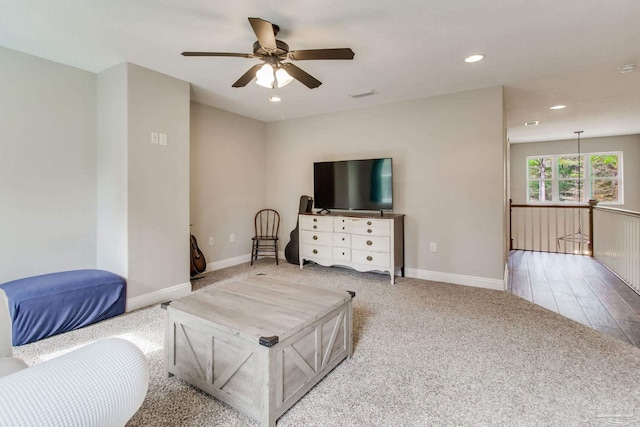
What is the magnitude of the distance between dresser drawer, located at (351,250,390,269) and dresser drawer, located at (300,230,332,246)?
41 cm

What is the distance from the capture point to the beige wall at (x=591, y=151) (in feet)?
21.4

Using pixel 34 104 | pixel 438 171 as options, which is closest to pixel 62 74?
pixel 34 104

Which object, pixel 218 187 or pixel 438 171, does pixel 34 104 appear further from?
pixel 438 171

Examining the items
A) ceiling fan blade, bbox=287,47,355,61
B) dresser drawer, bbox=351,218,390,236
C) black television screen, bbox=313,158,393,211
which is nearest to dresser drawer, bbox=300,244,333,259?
dresser drawer, bbox=351,218,390,236

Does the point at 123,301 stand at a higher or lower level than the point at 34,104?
lower

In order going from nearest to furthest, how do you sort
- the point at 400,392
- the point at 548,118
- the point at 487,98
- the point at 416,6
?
the point at 400,392 < the point at 416,6 < the point at 487,98 < the point at 548,118

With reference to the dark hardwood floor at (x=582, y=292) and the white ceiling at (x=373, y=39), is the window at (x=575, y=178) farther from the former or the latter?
the white ceiling at (x=373, y=39)

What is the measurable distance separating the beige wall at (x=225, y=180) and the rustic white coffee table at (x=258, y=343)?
2541mm

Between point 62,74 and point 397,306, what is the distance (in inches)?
155

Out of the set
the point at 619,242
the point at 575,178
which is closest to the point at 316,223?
the point at 619,242

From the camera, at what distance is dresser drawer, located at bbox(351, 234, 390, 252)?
12.5 feet

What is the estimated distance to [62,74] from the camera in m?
2.93

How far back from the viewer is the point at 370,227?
3.90 meters

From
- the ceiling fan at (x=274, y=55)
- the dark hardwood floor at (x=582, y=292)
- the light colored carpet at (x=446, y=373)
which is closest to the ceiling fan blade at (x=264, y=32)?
the ceiling fan at (x=274, y=55)
